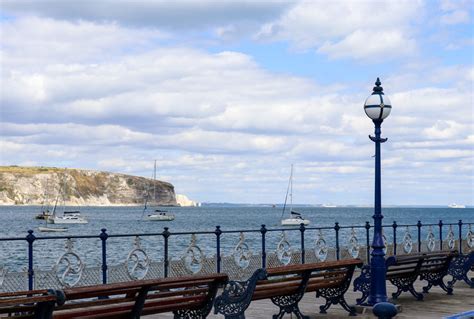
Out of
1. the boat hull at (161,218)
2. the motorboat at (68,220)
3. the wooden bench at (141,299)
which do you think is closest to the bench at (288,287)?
the wooden bench at (141,299)

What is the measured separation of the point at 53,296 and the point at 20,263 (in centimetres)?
4608

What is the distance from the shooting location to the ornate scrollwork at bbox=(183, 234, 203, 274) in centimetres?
1544

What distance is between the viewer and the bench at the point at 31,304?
307 inches

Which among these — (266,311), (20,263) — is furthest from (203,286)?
(20,263)

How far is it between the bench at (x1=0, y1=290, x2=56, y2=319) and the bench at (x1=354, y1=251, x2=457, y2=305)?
631cm

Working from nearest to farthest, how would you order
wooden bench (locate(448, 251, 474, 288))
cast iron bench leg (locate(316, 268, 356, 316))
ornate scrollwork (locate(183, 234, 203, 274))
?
cast iron bench leg (locate(316, 268, 356, 316)), ornate scrollwork (locate(183, 234, 203, 274)), wooden bench (locate(448, 251, 474, 288))

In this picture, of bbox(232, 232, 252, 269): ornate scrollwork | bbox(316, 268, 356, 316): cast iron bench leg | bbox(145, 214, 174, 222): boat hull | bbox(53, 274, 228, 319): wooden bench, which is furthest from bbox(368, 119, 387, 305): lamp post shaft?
bbox(145, 214, 174, 222): boat hull

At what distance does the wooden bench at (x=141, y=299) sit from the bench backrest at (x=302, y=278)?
0.87 metres

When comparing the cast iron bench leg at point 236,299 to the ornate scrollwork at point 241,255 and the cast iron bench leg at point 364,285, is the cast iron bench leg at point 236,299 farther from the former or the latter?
the ornate scrollwork at point 241,255

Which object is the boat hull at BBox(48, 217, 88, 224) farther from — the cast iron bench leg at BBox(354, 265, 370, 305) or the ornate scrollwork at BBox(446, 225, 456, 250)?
the cast iron bench leg at BBox(354, 265, 370, 305)

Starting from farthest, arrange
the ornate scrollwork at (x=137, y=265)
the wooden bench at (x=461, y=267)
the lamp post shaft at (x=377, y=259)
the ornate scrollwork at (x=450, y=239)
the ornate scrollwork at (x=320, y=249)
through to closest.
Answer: the ornate scrollwork at (x=450, y=239) < the ornate scrollwork at (x=320, y=249) < the wooden bench at (x=461, y=267) < the ornate scrollwork at (x=137, y=265) < the lamp post shaft at (x=377, y=259)

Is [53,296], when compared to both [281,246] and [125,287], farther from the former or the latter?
[281,246]

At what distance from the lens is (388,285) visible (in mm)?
16734

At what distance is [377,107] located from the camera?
42.1 feet
